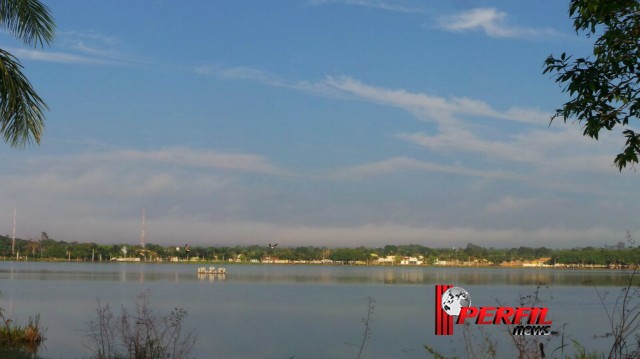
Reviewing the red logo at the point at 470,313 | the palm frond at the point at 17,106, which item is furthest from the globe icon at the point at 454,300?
Result: the palm frond at the point at 17,106

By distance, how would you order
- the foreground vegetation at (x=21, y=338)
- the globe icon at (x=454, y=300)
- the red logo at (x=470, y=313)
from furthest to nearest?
the foreground vegetation at (x=21, y=338), the globe icon at (x=454, y=300), the red logo at (x=470, y=313)

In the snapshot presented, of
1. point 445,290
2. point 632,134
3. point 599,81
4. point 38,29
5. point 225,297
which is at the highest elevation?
point 38,29

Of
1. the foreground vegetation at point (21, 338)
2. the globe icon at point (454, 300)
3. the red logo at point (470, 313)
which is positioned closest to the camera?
the red logo at point (470, 313)

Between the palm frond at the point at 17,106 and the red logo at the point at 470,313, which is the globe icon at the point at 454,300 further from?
the palm frond at the point at 17,106

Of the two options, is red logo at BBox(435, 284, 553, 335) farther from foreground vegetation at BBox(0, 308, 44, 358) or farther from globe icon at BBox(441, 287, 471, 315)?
foreground vegetation at BBox(0, 308, 44, 358)

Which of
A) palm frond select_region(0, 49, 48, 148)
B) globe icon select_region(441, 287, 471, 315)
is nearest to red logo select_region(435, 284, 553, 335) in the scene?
globe icon select_region(441, 287, 471, 315)

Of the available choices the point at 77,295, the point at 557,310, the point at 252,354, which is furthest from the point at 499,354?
the point at 77,295

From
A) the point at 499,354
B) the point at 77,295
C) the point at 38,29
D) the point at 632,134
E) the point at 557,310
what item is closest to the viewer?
the point at 632,134

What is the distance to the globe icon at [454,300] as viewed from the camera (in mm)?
9913

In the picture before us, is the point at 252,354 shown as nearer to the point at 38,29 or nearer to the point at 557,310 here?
the point at 38,29

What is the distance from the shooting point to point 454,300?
10242 millimetres

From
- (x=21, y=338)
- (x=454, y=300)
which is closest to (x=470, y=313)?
(x=454, y=300)

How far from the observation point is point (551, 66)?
8.05 m

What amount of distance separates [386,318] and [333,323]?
3.67 metres
